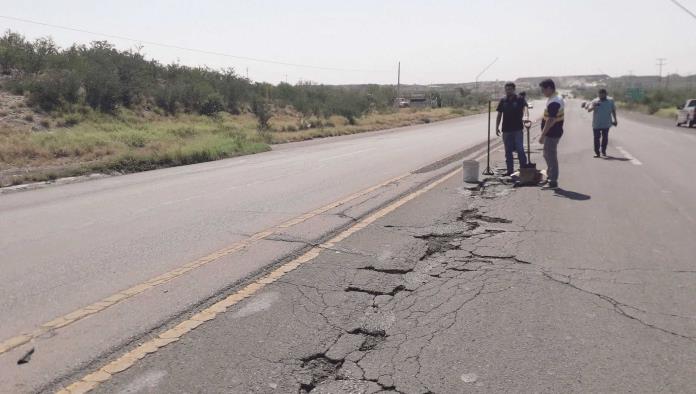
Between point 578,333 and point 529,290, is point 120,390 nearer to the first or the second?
point 578,333

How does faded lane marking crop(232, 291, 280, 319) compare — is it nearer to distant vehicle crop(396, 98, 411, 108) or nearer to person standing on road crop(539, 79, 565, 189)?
person standing on road crop(539, 79, 565, 189)

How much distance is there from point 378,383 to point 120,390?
4.69 feet

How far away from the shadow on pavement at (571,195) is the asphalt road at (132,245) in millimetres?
2656

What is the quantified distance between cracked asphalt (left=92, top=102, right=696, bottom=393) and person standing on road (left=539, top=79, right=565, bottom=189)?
9.23 feet

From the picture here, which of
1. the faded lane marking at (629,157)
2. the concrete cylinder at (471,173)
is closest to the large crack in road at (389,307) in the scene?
the concrete cylinder at (471,173)

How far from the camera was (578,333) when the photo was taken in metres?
3.96

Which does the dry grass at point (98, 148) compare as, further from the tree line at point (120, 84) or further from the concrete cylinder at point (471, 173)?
Answer: the concrete cylinder at point (471, 173)

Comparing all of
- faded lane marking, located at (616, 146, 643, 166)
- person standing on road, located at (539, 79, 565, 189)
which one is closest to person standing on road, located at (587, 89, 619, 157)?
faded lane marking, located at (616, 146, 643, 166)

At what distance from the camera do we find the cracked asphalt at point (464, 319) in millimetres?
3332

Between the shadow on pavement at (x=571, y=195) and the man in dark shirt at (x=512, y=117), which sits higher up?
the man in dark shirt at (x=512, y=117)

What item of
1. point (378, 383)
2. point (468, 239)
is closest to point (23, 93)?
point (468, 239)

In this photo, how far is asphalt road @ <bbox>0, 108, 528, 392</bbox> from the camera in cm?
401

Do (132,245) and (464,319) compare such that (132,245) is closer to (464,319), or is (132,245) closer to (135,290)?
(135,290)

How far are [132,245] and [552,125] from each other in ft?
23.0
